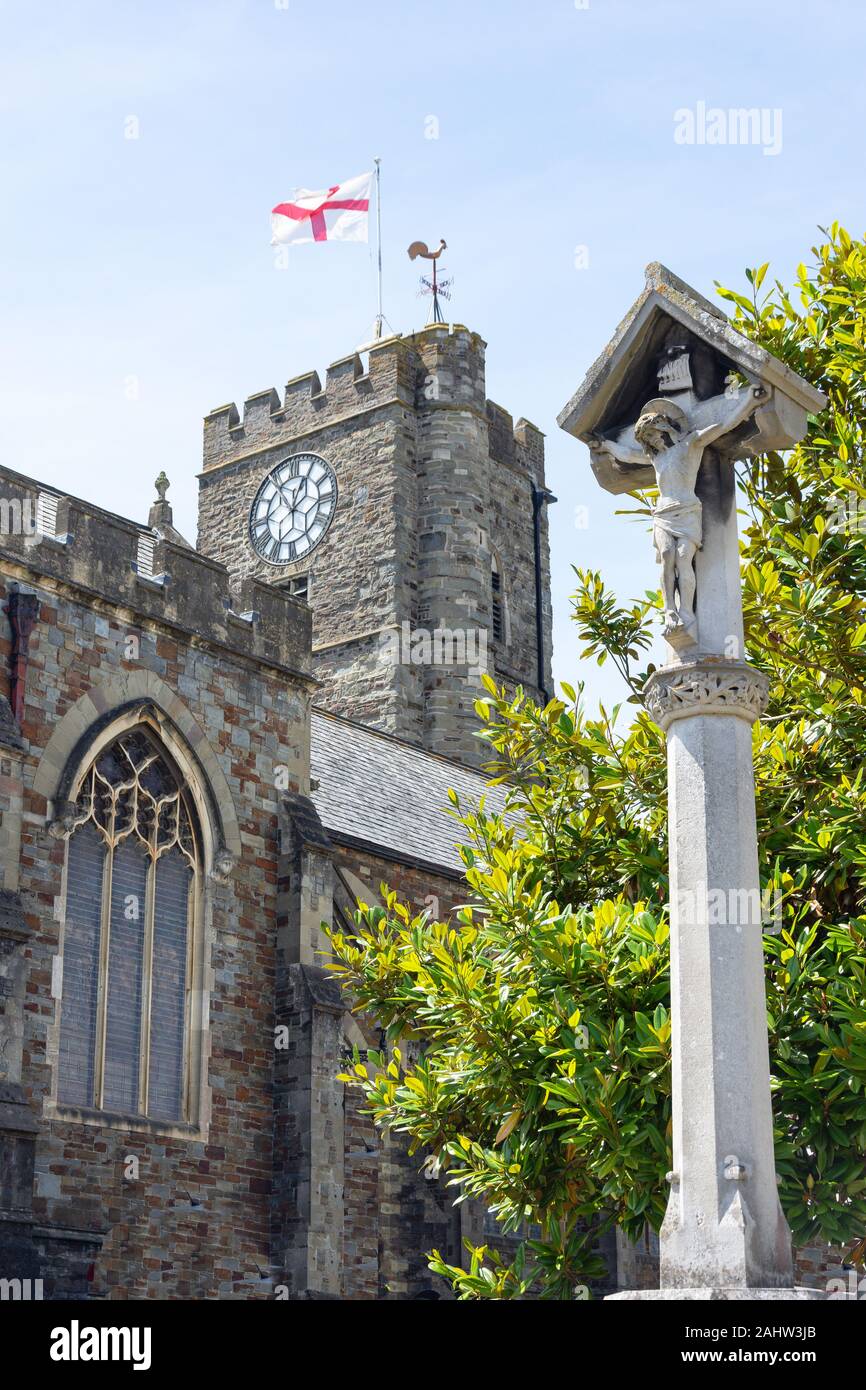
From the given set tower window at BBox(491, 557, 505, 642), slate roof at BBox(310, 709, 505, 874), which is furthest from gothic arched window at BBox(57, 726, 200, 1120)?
tower window at BBox(491, 557, 505, 642)

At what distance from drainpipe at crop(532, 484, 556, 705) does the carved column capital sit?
37.8 m

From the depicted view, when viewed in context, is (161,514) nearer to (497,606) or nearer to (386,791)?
(386,791)

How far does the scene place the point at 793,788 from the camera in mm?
10438

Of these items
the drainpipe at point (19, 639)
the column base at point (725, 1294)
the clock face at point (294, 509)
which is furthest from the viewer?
the clock face at point (294, 509)

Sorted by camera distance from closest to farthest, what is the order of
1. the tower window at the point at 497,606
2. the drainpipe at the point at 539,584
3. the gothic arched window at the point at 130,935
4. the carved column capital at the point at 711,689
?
the carved column capital at the point at 711,689
the gothic arched window at the point at 130,935
the tower window at the point at 497,606
the drainpipe at the point at 539,584

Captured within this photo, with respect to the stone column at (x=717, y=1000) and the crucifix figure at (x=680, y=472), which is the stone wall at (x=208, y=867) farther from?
the stone column at (x=717, y=1000)

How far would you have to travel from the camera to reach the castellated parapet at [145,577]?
18.3m

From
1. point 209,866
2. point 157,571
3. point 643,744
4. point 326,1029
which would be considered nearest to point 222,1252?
point 326,1029

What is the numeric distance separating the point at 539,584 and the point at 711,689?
3905 cm

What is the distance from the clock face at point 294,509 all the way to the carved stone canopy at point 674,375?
116ft

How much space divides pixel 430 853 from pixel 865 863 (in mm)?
16439

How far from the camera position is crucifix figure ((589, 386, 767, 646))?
7230mm

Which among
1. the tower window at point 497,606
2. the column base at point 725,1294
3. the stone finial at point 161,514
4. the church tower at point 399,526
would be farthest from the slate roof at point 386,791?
the column base at point 725,1294
